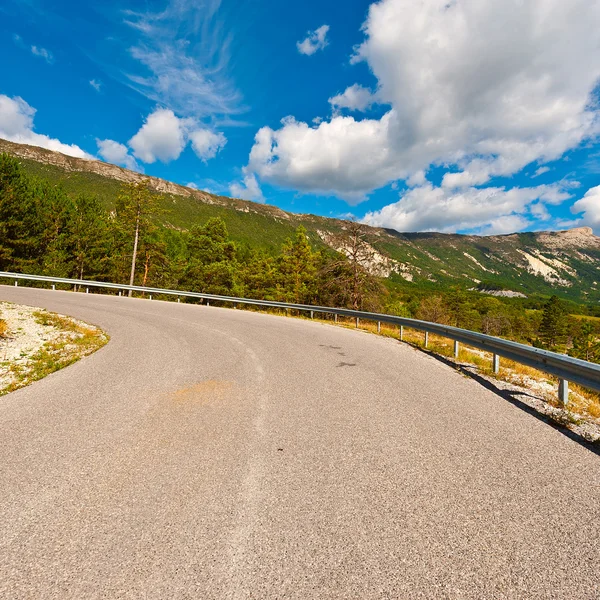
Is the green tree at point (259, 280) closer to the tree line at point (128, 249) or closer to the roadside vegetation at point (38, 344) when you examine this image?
the tree line at point (128, 249)

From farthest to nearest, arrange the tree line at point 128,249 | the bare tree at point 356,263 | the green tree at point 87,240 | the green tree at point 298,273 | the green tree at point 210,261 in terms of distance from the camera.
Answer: the green tree at point 87,240 → the green tree at point 298,273 → the green tree at point 210,261 → the tree line at point 128,249 → the bare tree at point 356,263

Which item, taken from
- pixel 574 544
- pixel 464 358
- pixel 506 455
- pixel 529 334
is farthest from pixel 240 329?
pixel 529 334

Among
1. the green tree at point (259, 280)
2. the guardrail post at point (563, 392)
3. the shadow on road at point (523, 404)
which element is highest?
the green tree at point (259, 280)

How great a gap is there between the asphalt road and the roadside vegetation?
100 centimetres

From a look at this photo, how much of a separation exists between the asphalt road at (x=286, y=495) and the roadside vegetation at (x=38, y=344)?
996 mm

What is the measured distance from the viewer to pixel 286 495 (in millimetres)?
2984

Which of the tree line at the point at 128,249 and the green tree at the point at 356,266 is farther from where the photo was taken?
the tree line at the point at 128,249

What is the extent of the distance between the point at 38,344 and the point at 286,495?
8.62 m

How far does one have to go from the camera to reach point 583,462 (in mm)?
3729

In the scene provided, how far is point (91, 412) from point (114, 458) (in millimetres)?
1585

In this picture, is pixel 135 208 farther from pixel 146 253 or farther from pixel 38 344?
pixel 38 344

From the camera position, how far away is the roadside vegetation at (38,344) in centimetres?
657

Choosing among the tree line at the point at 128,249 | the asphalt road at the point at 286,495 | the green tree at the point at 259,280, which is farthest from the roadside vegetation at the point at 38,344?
the green tree at the point at 259,280

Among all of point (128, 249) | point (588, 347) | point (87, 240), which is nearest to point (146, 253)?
point (128, 249)
